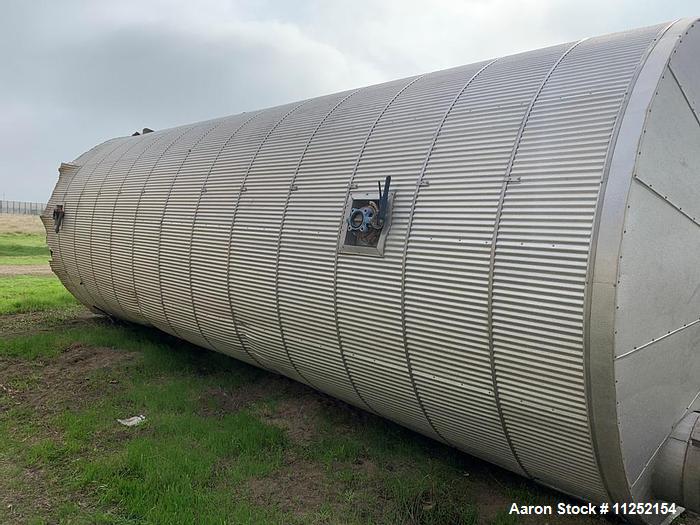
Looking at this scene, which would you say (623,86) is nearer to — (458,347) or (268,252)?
(458,347)

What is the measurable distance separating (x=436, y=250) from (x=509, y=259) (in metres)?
0.92

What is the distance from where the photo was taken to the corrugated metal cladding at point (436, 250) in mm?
5031

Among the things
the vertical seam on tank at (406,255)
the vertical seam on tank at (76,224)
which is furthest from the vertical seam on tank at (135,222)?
the vertical seam on tank at (406,255)

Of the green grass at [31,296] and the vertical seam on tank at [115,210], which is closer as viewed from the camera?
the vertical seam on tank at [115,210]

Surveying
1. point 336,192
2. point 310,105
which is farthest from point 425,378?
point 310,105

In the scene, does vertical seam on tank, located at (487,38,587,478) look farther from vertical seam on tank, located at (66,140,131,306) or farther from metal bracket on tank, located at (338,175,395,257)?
vertical seam on tank, located at (66,140,131,306)

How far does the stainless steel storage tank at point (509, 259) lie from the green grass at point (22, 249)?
29.3 m

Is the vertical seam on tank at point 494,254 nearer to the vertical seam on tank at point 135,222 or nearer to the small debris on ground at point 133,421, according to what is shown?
the small debris on ground at point 133,421

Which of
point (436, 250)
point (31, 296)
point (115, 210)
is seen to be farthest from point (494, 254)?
point (31, 296)

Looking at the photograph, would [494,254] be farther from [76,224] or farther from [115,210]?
[76,224]

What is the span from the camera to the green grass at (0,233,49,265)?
31828mm

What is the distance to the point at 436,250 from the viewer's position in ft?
19.2

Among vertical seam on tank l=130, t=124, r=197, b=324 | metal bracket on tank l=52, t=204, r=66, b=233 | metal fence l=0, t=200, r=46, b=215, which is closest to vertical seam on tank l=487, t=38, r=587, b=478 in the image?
vertical seam on tank l=130, t=124, r=197, b=324

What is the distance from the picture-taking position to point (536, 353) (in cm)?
503
